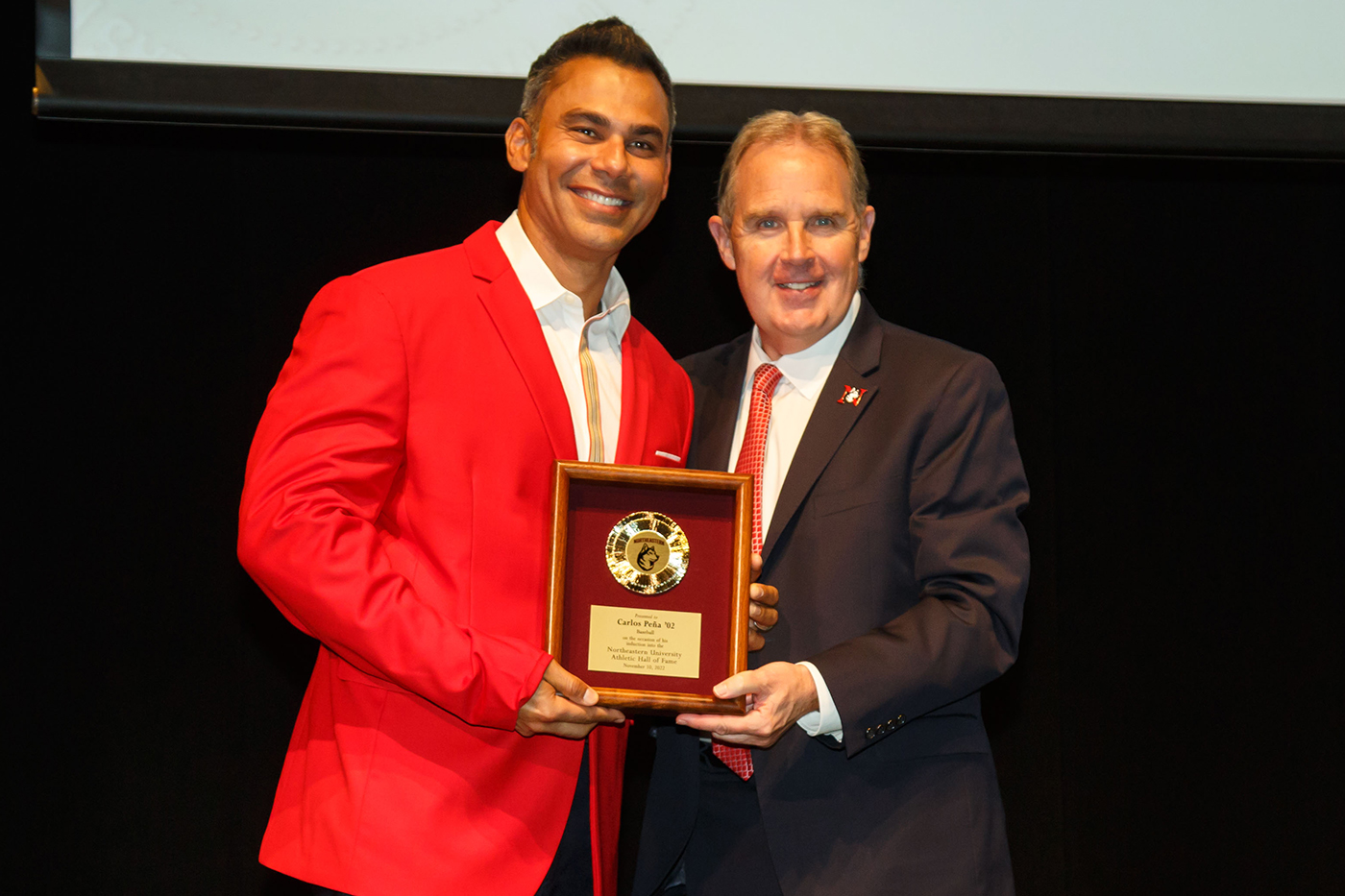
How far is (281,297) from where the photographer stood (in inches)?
137

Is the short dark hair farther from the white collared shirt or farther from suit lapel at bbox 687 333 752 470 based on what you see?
suit lapel at bbox 687 333 752 470

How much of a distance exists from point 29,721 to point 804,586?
2.40 m

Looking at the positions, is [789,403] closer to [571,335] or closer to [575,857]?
[571,335]

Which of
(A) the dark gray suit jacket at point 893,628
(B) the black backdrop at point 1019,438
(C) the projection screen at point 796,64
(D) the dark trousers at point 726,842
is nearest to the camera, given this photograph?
(A) the dark gray suit jacket at point 893,628

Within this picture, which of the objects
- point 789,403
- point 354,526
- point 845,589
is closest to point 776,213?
point 789,403

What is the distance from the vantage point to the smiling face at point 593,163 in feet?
7.57

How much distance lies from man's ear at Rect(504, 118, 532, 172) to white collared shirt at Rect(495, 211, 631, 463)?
129 mm

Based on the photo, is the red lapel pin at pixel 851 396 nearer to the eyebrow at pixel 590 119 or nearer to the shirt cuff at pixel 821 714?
the shirt cuff at pixel 821 714

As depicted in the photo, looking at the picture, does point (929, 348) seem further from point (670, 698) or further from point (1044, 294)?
point (1044, 294)

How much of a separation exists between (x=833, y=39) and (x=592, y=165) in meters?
1.13

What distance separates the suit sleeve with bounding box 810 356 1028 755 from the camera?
2037 mm

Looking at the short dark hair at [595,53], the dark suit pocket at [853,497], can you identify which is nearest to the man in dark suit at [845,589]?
the dark suit pocket at [853,497]

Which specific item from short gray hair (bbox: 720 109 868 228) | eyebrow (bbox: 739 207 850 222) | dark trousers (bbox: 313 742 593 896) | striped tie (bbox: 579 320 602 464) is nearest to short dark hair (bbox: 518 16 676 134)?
short gray hair (bbox: 720 109 868 228)

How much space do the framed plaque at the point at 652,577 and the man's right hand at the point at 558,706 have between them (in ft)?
0.16
